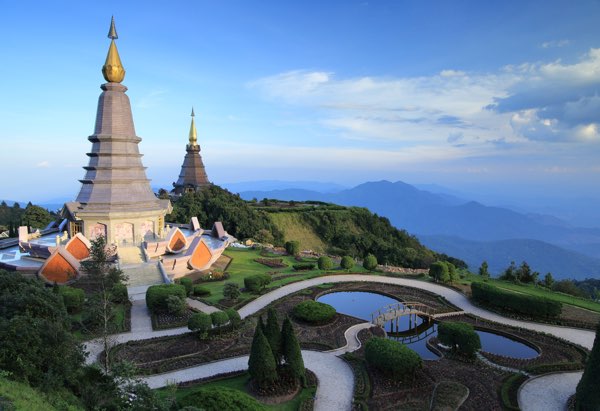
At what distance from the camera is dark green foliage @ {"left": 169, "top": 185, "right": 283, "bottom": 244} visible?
47.1 meters

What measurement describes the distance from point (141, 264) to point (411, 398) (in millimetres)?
21640

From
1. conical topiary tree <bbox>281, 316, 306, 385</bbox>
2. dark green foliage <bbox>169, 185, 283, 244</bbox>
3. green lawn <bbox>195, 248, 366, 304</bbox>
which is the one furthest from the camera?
dark green foliage <bbox>169, 185, 283, 244</bbox>

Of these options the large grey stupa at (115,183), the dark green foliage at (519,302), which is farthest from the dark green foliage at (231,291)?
the dark green foliage at (519,302)

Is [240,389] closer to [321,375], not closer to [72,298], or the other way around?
[321,375]

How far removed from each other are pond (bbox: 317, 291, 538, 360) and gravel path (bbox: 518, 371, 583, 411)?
2.38m

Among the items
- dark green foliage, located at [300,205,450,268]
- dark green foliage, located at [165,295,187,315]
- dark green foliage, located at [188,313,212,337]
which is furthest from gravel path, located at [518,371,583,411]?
dark green foliage, located at [300,205,450,268]

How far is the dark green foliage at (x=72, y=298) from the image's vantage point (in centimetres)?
2147

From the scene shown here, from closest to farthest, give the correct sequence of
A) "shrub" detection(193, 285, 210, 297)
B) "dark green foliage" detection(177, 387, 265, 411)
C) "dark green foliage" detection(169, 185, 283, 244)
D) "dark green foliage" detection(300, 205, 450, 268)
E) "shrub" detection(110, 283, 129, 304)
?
"dark green foliage" detection(177, 387, 265, 411)
"shrub" detection(110, 283, 129, 304)
"shrub" detection(193, 285, 210, 297)
"dark green foliage" detection(169, 185, 283, 244)
"dark green foliage" detection(300, 205, 450, 268)

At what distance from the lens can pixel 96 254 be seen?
15195 mm

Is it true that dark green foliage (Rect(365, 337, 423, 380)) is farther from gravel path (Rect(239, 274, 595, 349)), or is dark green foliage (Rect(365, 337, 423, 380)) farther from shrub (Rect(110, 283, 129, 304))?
shrub (Rect(110, 283, 129, 304))

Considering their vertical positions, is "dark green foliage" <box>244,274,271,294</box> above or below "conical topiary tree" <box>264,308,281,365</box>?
below

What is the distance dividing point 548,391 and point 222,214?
39.0m

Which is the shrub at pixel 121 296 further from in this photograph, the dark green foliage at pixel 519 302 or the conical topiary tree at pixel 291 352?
the dark green foliage at pixel 519 302

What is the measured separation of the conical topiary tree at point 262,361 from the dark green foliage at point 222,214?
3272cm
